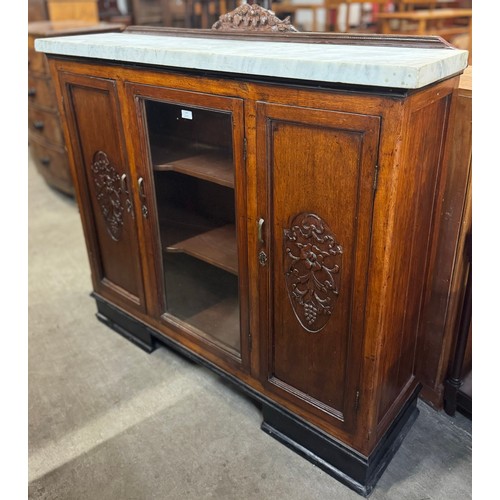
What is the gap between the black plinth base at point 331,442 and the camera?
4.22ft

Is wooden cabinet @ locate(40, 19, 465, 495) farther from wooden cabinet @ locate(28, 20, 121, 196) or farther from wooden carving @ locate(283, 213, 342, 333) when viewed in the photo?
wooden cabinet @ locate(28, 20, 121, 196)

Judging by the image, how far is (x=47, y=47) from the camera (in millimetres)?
1558

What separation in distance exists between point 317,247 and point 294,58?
1.34ft

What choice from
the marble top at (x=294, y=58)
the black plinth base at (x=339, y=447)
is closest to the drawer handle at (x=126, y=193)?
the marble top at (x=294, y=58)

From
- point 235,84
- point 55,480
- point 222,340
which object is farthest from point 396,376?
point 55,480

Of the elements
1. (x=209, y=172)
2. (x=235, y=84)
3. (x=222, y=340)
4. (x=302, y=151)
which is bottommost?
(x=222, y=340)

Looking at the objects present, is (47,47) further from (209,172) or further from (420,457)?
(420,457)

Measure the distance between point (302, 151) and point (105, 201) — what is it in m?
0.90

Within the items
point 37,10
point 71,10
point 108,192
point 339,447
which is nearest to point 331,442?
point 339,447

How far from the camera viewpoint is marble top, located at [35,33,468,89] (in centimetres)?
88

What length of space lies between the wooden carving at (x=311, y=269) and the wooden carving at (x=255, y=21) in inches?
22.2

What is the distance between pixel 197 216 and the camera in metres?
1.50

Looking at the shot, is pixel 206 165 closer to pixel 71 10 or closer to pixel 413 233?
pixel 413 233

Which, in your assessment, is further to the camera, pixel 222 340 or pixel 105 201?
pixel 105 201
